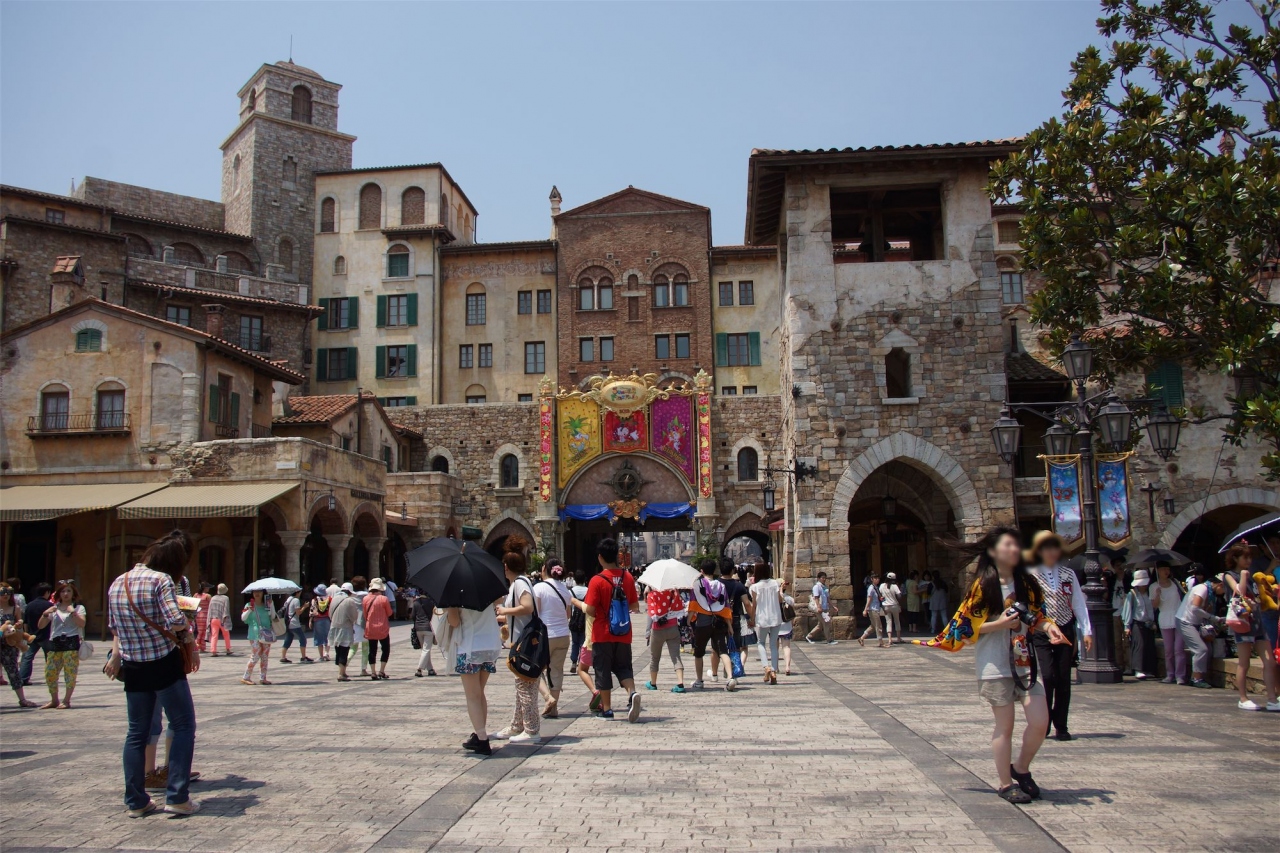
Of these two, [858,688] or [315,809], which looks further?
[858,688]

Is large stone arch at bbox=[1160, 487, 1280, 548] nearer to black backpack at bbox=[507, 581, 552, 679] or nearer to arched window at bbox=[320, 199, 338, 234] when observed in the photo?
black backpack at bbox=[507, 581, 552, 679]

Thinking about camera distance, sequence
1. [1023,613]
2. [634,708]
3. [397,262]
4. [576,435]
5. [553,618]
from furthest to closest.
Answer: [397,262]
[576,435]
[553,618]
[634,708]
[1023,613]

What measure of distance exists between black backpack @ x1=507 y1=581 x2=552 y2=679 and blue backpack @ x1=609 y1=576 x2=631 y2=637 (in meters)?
1.70

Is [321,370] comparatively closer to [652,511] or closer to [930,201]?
[652,511]

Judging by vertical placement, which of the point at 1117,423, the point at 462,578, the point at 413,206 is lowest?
the point at 462,578

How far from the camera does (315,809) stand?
6.44 meters

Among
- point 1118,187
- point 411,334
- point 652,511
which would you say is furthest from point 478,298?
point 1118,187

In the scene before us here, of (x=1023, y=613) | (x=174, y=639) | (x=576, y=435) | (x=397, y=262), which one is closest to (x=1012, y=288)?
(x=576, y=435)

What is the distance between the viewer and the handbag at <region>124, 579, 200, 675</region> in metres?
6.46

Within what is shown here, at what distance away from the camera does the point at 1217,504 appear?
2627 centimetres

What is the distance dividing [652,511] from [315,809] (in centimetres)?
3071

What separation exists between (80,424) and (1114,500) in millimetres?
26766

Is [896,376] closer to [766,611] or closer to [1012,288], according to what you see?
[766,611]

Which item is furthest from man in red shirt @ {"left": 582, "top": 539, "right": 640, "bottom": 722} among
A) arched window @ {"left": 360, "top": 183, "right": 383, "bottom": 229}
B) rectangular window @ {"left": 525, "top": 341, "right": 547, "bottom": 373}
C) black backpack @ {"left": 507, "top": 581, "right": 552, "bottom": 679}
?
arched window @ {"left": 360, "top": 183, "right": 383, "bottom": 229}
